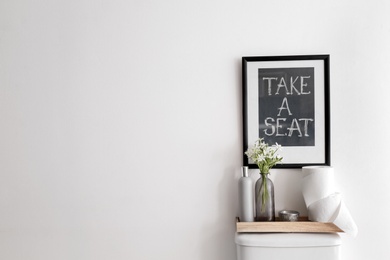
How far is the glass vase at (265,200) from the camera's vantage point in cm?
167

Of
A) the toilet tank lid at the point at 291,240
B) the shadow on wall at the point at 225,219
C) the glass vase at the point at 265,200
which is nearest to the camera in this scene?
the toilet tank lid at the point at 291,240

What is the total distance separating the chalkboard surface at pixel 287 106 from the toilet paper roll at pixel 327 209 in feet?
0.79

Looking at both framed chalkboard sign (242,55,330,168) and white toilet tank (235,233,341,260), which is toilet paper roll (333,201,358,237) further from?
framed chalkboard sign (242,55,330,168)

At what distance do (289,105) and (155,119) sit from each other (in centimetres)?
55

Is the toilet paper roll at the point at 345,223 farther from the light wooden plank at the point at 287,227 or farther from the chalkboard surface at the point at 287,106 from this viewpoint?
the chalkboard surface at the point at 287,106

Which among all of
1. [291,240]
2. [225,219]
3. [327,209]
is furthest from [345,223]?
[225,219]

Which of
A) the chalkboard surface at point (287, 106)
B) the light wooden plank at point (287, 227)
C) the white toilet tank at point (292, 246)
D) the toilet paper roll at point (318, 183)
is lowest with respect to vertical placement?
the white toilet tank at point (292, 246)

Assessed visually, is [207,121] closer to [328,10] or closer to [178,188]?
[178,188]

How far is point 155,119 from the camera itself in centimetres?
179

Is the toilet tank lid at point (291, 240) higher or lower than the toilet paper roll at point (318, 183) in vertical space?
lower

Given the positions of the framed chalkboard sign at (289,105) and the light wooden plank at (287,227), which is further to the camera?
the framed chalkboard sign at (289,105)

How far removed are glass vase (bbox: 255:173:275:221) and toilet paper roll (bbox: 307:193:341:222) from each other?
160 mm

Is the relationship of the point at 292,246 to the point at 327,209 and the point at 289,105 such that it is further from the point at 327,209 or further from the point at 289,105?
the point at 289,105

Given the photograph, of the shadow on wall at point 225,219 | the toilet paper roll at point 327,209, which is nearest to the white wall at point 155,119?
the shadow on wall at point 225,219
